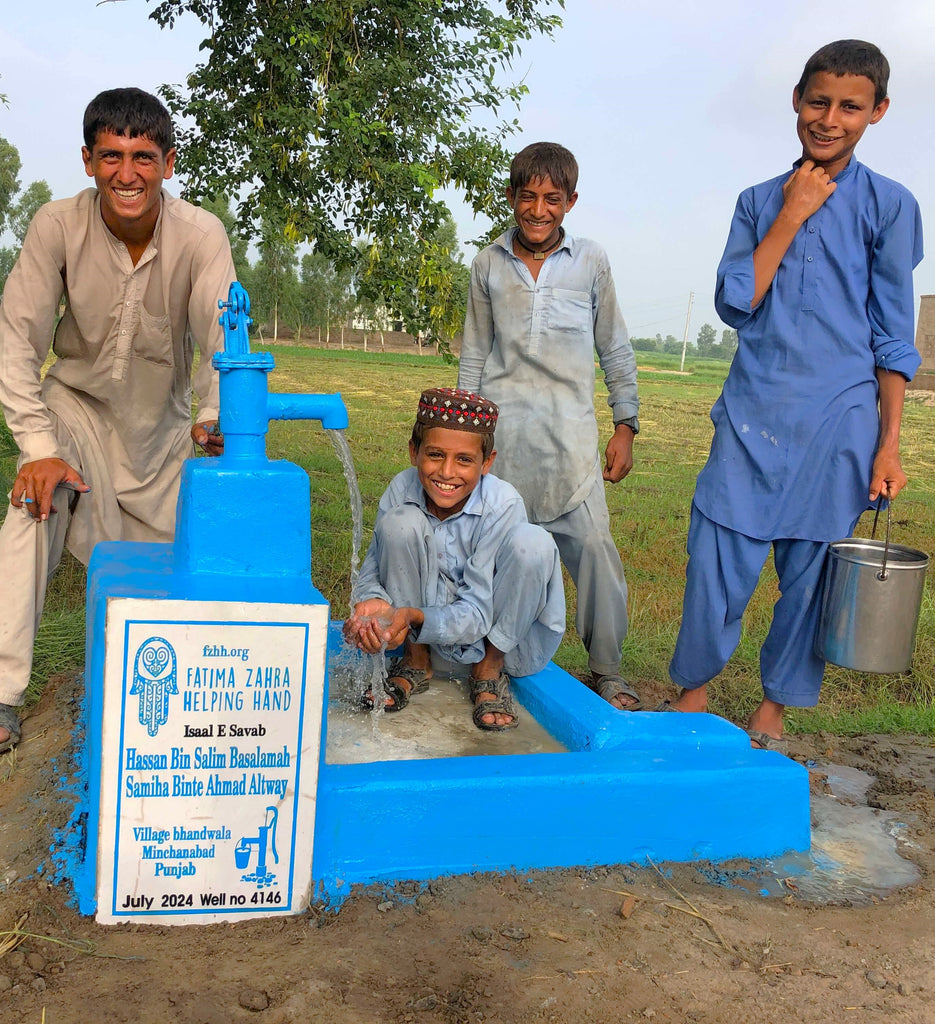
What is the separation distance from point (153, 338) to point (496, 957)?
2.04 metres

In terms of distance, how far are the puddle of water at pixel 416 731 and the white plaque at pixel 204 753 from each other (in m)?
0.48

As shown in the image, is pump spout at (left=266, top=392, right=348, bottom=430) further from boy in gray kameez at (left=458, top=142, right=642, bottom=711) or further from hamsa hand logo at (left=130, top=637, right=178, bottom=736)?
boy in gray kameez at (left=458, top=142, right=642, bottom=711)

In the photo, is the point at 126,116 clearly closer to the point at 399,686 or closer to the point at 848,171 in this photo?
the point at 399,686

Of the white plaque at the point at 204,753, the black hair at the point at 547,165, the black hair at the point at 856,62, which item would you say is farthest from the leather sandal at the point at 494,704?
the black hair at the point at 856,62

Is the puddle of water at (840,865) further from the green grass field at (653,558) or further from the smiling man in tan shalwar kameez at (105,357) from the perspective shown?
the smiling man in tan shalwar kameez at (105,357)

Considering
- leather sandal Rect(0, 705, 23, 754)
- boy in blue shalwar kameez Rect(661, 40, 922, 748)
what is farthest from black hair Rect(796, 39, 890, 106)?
leather sandal Rect(0, 705, 23, 754)

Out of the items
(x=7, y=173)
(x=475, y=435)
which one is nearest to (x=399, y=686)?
(x=475, y=435)

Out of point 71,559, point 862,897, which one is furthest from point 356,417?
point 862,897

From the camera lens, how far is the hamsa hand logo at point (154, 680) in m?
1.91

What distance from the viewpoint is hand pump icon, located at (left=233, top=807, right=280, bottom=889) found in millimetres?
2012

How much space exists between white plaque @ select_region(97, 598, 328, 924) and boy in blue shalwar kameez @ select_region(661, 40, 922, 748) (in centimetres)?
154

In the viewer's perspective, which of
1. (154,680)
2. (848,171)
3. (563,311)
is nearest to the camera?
(154,680)

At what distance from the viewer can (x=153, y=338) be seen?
10.1 feet

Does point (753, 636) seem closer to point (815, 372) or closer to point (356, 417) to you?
point (815, 372)
